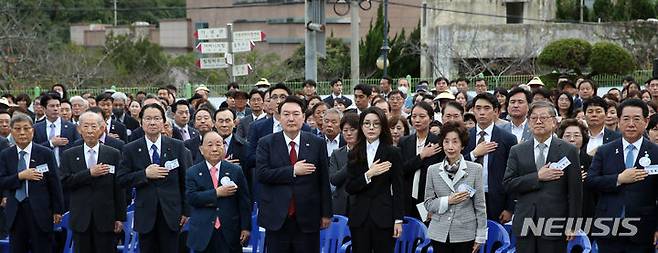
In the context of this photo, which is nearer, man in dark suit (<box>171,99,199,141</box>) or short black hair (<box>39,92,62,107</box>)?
man in dark suit (<box>171,99,199,141</box>)

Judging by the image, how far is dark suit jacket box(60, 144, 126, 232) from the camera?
10.0 meters

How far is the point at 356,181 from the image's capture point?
912 cm

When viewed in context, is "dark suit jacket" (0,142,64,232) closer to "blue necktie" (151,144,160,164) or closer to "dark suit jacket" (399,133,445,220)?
"blue necktie" (151,144,160,164)

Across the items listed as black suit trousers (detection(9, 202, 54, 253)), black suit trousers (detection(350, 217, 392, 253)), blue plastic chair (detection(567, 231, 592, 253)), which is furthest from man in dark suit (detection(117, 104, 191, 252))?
blue plastic chair (detection(567, 231, 592, 253))

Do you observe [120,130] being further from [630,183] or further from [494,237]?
[630,183]

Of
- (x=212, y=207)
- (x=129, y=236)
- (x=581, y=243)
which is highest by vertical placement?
(x=212, y=207)

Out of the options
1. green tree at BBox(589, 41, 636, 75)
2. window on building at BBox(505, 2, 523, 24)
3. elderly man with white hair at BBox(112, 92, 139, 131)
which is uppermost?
window on building at BBox(505, 2, 523, 24)

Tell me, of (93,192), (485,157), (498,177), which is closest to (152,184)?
(93,192)

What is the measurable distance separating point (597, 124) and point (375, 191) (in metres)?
2.95

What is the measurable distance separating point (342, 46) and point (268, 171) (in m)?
37.6

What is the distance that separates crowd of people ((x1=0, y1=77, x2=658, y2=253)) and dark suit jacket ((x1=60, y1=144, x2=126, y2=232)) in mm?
12

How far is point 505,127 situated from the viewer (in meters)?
10.7

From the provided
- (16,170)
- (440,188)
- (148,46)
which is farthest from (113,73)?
(440,188)

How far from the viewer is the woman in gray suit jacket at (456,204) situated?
28.5 ft
